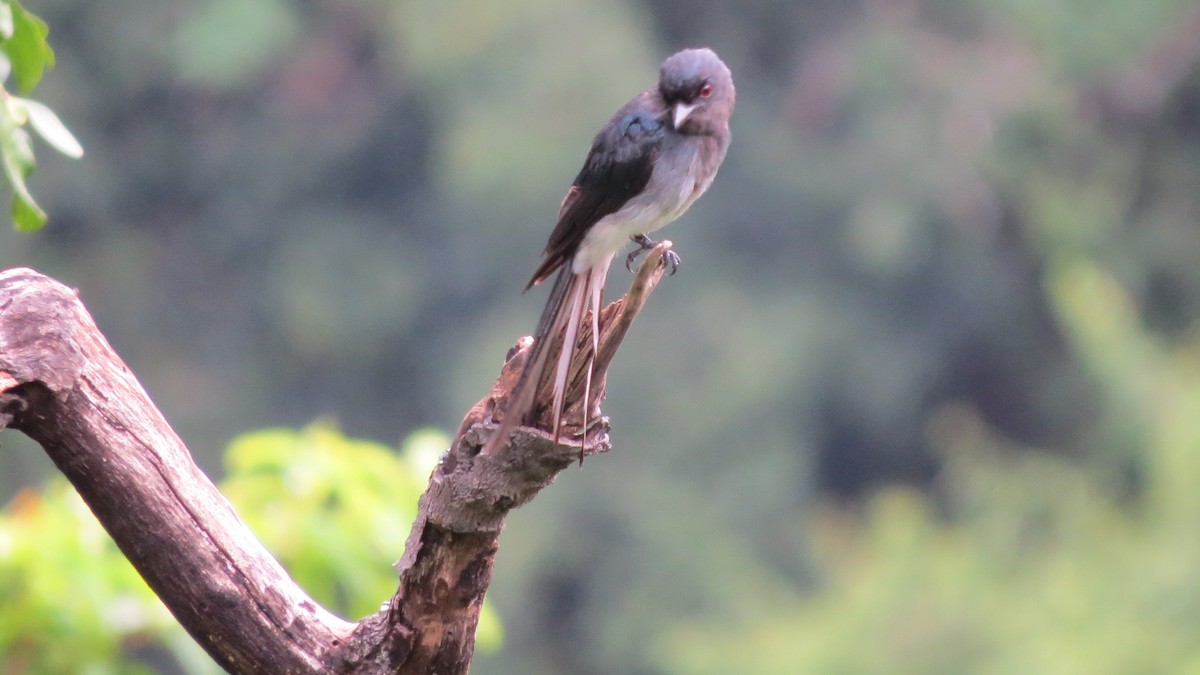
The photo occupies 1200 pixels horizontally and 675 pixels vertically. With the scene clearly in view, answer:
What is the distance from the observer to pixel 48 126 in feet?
7.01

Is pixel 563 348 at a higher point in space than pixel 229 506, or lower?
higher

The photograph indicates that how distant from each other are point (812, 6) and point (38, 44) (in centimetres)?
2123

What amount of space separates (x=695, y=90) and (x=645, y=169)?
245 mm

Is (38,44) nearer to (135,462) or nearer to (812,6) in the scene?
(135,462)

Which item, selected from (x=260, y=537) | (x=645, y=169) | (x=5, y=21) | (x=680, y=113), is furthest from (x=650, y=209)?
(x=5, y=21)

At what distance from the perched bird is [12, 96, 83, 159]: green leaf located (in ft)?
4.39

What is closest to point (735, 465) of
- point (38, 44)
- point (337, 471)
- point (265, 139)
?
point (265, 139)

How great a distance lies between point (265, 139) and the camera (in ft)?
75.1

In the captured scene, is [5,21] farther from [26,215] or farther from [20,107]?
[26,215]

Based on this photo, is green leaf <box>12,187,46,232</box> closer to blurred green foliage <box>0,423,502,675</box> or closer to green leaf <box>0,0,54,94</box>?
green leaf <box>0,0,54,94</box>

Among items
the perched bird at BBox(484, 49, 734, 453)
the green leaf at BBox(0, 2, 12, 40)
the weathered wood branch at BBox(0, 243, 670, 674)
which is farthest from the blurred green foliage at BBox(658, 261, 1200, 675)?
the green leaf at BBox(0, 2, 12, 40)

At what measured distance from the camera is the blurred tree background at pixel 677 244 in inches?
790

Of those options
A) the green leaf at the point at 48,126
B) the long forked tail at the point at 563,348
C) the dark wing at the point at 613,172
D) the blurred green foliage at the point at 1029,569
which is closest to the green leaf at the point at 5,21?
the green leaf at the point at 48,126

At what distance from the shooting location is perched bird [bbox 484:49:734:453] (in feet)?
11.5
